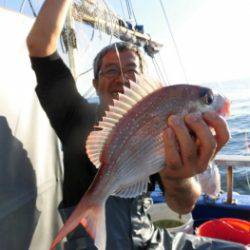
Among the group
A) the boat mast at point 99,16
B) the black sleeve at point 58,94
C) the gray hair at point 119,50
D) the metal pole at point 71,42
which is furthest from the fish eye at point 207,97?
the metal pole at point 71,42

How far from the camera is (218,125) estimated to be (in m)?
1.69

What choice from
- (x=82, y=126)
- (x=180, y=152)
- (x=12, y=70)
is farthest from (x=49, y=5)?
(x=180, y=152)

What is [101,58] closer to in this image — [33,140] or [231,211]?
[33,140]

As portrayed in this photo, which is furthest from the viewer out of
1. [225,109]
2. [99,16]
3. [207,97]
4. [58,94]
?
[99,16]

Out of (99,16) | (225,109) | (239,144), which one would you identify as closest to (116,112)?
(225,109)

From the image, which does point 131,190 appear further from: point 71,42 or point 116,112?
point 71,42

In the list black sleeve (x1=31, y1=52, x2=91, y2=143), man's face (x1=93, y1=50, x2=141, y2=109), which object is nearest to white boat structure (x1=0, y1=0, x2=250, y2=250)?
black sleeve (x1=31, y1=52, x2=91, y2=143)

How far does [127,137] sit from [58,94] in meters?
1.03

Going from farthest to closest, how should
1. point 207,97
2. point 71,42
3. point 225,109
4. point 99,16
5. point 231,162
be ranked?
point 99,16 → point 71,42 → point 231,162 → point 225,109 → point 207,97

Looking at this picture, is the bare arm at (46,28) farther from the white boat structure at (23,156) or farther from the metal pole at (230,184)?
the metal pole at (230,184)

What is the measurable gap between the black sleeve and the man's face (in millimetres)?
271

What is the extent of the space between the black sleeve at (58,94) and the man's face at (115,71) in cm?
27

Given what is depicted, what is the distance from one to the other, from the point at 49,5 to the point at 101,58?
0.70 m

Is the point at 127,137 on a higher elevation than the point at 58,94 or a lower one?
lower
